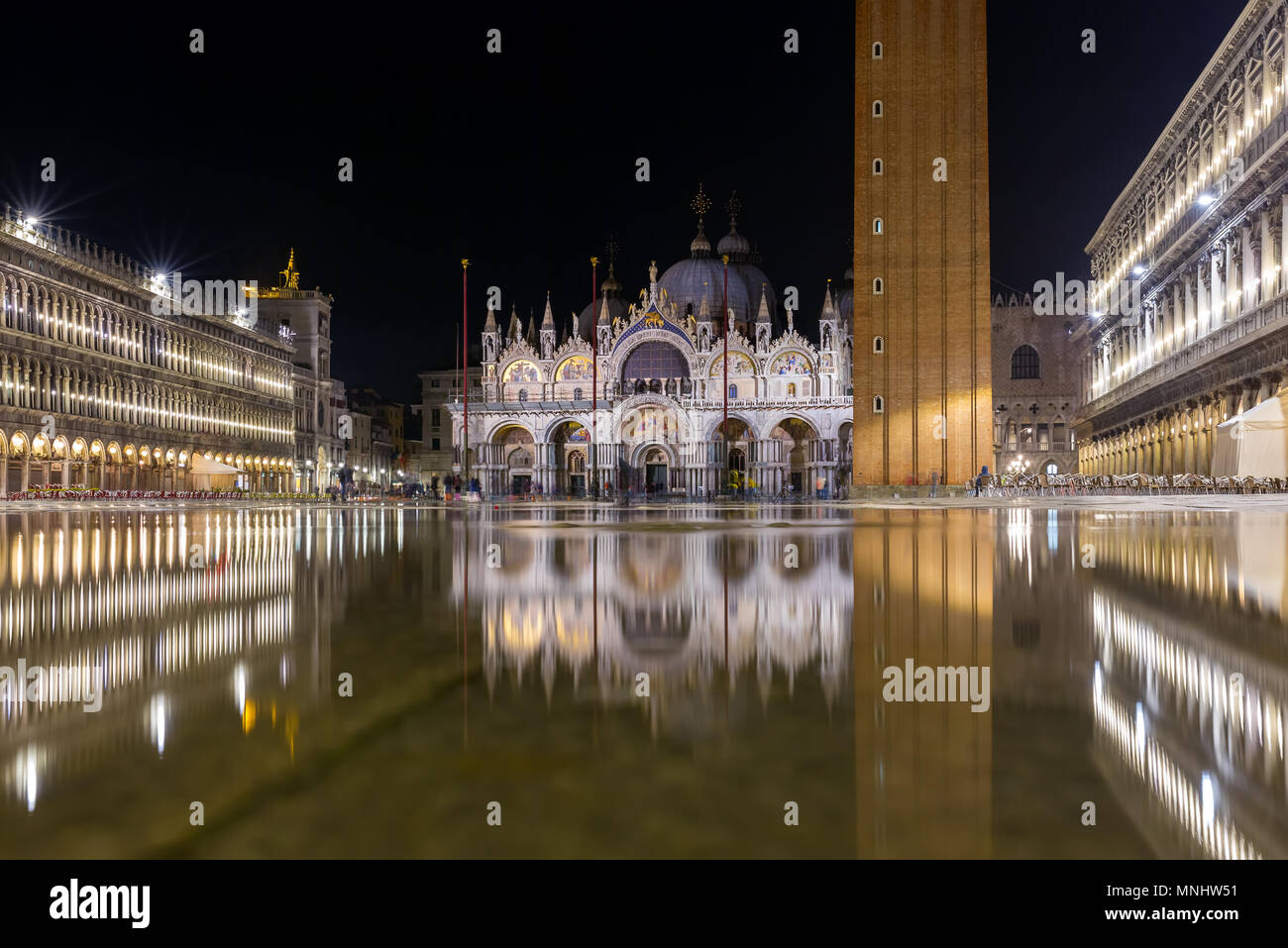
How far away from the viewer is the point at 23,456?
160ft

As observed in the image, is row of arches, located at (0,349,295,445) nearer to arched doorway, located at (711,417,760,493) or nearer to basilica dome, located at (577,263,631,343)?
basilica dome, located at (577,263,631,343)

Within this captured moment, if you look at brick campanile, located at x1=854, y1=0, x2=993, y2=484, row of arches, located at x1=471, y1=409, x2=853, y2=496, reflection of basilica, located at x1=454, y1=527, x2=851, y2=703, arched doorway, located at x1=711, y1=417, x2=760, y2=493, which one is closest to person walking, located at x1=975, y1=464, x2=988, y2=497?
brick campanile, located at x1=854, y1=0, x2=993, y2=484

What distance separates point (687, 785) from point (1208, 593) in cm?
533

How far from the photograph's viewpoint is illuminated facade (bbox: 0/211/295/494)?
160ft

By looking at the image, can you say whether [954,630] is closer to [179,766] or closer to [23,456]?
[179,766]

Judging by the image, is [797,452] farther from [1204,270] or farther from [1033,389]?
[1204,270]

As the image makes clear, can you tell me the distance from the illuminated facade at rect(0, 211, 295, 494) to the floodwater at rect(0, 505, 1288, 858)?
50.6 metres

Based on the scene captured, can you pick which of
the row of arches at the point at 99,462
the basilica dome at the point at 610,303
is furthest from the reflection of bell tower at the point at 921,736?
the basilica dome at the point at 610,303

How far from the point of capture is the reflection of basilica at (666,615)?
3.78 meters

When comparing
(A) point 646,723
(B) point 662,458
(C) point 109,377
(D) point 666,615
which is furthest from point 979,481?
(C) point 109,377

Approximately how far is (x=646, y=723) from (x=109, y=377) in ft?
210

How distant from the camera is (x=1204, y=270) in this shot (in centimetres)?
4388

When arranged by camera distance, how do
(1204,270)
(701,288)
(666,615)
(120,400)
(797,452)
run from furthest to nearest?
(701,288), (797,452), (120,400), (1204,270), (666,615)
